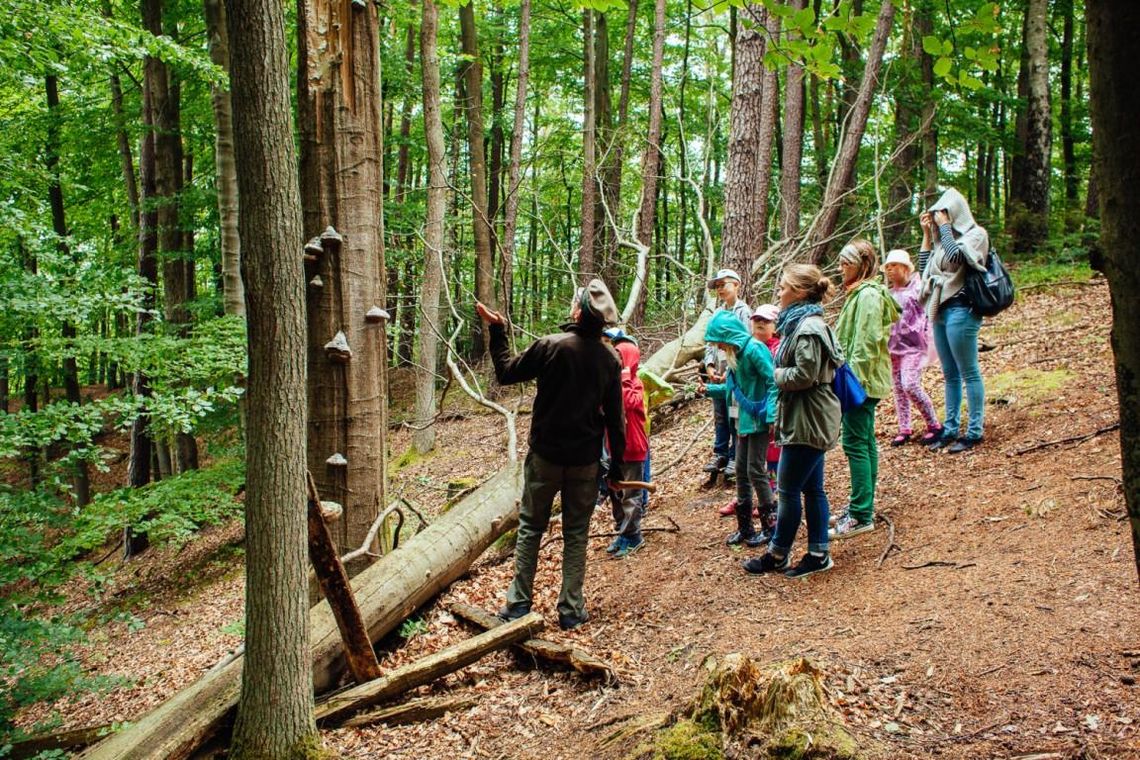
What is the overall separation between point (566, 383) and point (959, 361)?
3846mm

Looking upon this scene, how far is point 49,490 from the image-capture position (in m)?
6.42

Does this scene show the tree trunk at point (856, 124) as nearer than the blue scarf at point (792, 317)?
No

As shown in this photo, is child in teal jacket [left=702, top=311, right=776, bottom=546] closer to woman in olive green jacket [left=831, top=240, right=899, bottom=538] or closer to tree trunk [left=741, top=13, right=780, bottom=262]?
woman in olive green jacket [left=831, top=240, right=899, bottom=538]

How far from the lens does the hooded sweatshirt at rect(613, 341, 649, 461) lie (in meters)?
6.21

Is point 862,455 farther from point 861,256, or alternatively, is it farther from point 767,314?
point 861,256

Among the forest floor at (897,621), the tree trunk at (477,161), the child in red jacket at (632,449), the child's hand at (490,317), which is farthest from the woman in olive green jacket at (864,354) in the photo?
the tree trunk at (477,161)

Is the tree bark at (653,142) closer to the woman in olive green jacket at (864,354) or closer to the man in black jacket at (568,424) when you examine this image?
the woman in olive green jacket at (864,354)

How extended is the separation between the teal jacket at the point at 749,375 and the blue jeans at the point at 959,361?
1981 millimetres

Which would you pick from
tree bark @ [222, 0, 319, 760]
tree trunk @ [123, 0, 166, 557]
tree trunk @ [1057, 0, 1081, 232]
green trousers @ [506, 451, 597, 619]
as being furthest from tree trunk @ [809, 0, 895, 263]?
tree trunk @ [123, 0, 166, 557]

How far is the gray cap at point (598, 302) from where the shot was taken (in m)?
4.83

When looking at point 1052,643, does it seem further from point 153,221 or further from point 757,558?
point 153,221

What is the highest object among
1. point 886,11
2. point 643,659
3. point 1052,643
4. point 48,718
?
point 886,11

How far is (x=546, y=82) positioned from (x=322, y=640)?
892 inches

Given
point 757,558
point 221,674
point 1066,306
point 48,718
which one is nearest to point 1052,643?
point 757,558
